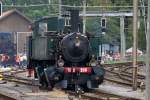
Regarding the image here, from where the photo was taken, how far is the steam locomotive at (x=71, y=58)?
64.8ft

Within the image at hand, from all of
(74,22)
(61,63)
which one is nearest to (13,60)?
(74,22)

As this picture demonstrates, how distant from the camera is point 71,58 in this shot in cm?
1986

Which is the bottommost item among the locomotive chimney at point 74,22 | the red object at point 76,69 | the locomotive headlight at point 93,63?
the red object at point 76,69

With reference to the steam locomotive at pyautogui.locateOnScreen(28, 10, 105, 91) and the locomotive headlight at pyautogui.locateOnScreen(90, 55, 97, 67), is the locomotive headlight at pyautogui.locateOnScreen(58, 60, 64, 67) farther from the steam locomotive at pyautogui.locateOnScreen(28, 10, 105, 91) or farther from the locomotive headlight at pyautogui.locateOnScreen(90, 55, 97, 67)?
the locomotive headlight at pyautogui.locateOnScreen(90, 55, 97, 67)

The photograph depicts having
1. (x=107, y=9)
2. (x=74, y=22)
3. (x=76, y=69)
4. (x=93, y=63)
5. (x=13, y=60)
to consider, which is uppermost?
(x=107, y=9)

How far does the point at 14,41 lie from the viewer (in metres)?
47.4

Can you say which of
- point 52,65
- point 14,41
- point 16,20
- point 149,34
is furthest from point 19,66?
point 16,20

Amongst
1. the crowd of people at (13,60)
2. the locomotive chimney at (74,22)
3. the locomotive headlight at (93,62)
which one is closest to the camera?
the locomotive headlight at (93,62)

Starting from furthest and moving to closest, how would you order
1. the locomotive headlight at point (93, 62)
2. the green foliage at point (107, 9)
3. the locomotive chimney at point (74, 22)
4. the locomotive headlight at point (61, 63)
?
1. the green foliage at point (107, 9)
2. the locomotive chimney at point (74, 22)
3. the locomotive headlight at point (93, 62)
4. the locomotive headlight at point (61, 63)

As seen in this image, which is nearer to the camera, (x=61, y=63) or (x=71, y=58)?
(x=61, y=63)

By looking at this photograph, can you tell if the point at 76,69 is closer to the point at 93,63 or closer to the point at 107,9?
the point at 93,63

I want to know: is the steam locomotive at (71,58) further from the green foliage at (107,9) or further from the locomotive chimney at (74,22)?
the green foliage at (107,9)

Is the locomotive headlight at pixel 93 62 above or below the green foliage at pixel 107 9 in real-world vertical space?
below

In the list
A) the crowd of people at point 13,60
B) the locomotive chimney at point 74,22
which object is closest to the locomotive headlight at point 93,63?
the locomotive chimney at point 74,22
